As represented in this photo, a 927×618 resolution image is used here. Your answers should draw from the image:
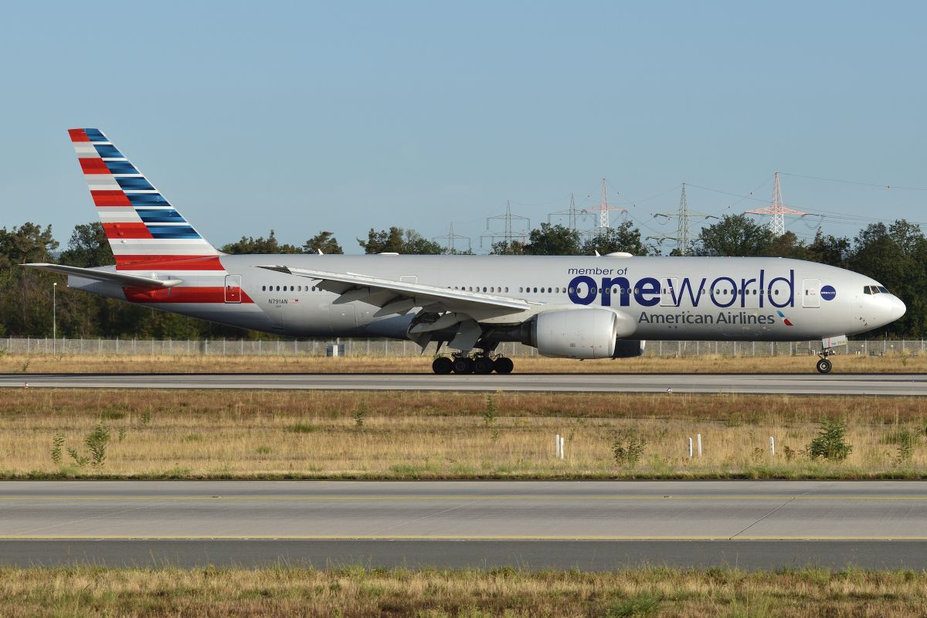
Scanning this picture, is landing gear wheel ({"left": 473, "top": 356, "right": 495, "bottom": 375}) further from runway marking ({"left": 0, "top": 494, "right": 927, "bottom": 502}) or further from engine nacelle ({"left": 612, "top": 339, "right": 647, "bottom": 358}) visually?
runway marking ({"left": 0, "top": 494, "right": 927, "bottom": 502})

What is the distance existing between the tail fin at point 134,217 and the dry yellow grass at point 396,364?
6.95m

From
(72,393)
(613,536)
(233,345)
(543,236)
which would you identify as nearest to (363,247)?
(543,236)

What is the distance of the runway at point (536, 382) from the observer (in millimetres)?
37031

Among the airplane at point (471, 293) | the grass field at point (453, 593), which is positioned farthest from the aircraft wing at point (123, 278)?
the grass field at point (453, 593)

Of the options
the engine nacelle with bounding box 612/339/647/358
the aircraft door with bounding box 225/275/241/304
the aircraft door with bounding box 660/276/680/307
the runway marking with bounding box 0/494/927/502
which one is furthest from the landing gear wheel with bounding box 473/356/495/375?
the runway marking with bounding box 0/494/927/502

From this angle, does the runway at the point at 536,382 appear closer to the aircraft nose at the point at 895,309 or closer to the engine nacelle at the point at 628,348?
the engine nacelle at the point at 628,348

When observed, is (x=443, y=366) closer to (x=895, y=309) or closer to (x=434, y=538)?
(x=895, y=309)

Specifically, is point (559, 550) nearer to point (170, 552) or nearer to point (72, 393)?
point (170, 552)

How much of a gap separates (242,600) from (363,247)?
9951 cm

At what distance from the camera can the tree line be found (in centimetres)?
8712

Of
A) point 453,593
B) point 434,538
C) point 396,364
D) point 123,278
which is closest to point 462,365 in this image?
point 396,364

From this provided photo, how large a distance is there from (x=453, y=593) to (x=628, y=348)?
115ft

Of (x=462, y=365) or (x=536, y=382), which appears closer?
(x=536, y=382)

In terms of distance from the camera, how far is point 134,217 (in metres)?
46.5
